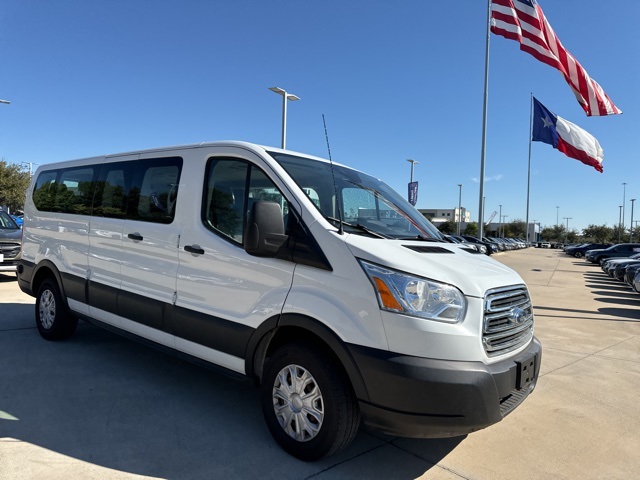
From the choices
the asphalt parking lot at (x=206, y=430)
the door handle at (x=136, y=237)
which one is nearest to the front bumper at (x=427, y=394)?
the asphalt parking lot at (x=206, y=430)

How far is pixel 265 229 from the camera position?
2.93m

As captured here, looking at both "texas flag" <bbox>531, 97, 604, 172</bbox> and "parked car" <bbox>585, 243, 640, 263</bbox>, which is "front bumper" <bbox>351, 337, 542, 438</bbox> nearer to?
"texas flag" <bbox>531, 97, 604, 172</bbox>

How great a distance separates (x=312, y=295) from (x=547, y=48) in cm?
1116

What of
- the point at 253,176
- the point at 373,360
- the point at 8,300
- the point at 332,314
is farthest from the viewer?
the point at 8,300

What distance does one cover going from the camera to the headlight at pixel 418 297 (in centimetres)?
257

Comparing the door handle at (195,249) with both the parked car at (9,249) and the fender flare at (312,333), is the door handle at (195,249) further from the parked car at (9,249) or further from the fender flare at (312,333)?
the parked car at (9,249)

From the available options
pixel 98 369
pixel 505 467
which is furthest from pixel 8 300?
pixel 505 467

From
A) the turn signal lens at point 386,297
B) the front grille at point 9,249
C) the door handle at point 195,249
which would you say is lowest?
the front grille at point 9,249

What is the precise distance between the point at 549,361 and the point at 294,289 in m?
4.46

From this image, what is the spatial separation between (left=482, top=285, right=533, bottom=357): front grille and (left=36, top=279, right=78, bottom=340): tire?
15.5 feet

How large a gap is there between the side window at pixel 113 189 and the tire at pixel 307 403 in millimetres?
2501

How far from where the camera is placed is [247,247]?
3.01 m

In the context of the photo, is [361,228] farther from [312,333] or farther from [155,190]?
[155,190]

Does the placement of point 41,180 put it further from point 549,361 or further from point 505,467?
point 549,361
